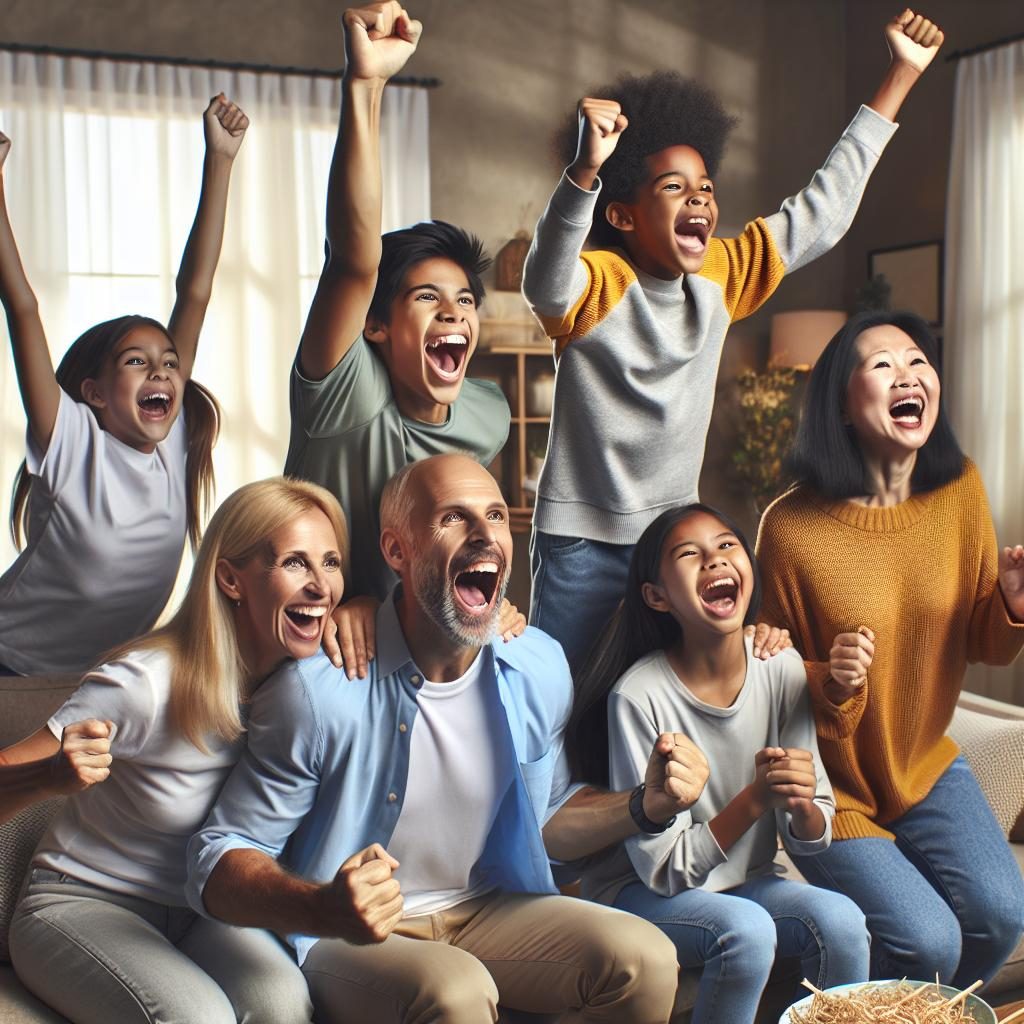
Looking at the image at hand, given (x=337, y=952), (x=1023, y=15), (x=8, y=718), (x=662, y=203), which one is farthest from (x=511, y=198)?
(x=337, y=952)

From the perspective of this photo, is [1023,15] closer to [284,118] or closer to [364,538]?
[284,118]

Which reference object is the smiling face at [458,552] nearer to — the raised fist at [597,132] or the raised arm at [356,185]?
the raised arm at [356,185]

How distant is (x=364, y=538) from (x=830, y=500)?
2.81 feet

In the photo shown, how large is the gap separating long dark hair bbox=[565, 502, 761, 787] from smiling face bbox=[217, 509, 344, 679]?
516 millimetres

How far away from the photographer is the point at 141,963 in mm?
1788

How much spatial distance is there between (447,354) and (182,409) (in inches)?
36.7

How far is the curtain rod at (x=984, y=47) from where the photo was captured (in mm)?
5293

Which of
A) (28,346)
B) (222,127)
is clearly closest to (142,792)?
(28,346)

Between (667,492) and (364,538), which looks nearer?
(364,538)

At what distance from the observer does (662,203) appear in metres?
2.27

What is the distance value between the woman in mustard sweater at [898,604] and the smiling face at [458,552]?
620 millimetres

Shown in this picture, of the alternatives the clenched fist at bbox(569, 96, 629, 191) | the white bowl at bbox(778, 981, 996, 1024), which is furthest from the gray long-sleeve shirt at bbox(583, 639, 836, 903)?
the clenched fist at bbox(569, 96, 629, 191)

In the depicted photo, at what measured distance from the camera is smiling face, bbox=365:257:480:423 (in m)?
2.14

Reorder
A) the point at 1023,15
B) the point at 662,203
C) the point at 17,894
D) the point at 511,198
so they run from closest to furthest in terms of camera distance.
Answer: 1. the point at 17,894
2. the point at 662,203
3. the point at 1023,15
4. the point at 511,198
